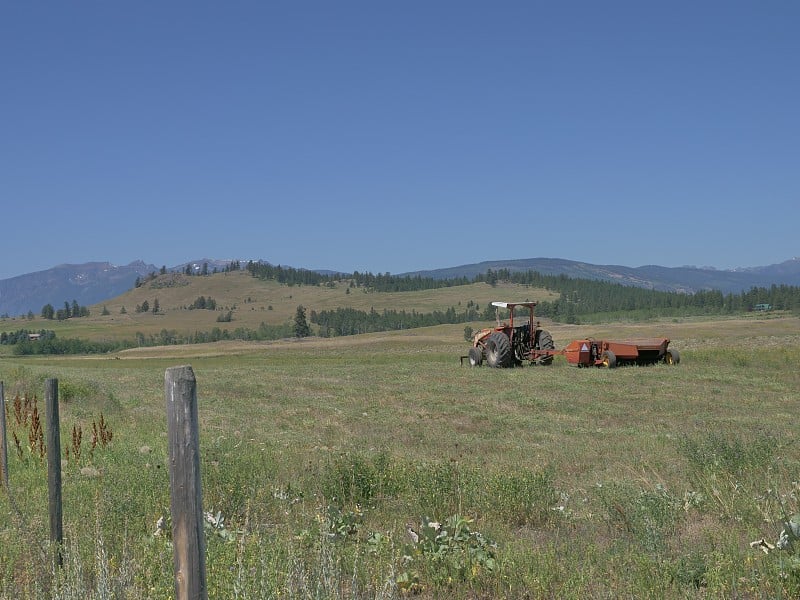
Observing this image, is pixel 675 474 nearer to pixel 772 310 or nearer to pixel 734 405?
pixel 734 405

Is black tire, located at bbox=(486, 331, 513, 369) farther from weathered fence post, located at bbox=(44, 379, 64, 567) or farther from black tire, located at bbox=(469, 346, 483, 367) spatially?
weathered fence post, located at bbox=(44, 379, 64, 567)

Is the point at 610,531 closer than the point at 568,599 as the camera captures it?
No

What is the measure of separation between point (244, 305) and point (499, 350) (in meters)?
155

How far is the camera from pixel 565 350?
2514 cm

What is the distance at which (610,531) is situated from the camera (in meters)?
6.29

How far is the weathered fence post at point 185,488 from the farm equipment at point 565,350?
73.2 ft

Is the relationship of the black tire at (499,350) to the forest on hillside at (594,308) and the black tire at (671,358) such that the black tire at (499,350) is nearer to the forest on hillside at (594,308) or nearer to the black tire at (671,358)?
the black tire at (671,358)

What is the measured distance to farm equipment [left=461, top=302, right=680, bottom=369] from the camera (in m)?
24.5

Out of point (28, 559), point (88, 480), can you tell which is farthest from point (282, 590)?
point (88, 480)

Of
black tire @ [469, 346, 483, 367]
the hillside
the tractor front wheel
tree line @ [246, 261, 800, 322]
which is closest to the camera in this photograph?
the tractor front wheel

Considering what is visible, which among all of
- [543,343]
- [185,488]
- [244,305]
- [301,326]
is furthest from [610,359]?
[244,305]

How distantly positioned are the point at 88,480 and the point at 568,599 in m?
5.41

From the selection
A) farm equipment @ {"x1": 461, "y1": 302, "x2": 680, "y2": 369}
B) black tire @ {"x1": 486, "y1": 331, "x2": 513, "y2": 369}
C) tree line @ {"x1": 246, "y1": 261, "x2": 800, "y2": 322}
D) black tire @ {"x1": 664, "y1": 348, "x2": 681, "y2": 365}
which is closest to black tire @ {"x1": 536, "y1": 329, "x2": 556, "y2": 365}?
farm equipment @ {"x1": 461, "y1": 302, "x2": 680, "y2": 369}

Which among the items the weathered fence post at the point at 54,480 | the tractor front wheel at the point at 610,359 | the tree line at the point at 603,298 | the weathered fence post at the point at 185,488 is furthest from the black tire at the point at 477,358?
the tree line at the point at 603,298
